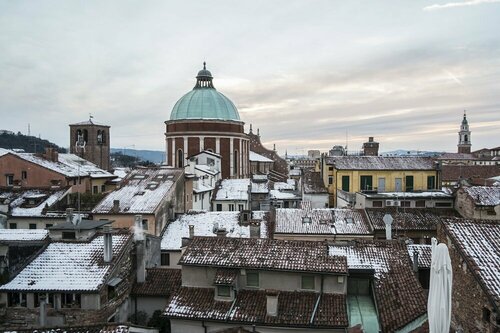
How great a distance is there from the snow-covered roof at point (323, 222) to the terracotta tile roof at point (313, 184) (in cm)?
1352

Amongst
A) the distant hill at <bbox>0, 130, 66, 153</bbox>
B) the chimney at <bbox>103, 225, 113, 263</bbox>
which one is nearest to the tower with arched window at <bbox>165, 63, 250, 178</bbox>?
the chimney at <bbox>103, 225, 113, 263</bbox>

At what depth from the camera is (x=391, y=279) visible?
19.0 metres

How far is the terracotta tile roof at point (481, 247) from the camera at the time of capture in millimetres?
14622

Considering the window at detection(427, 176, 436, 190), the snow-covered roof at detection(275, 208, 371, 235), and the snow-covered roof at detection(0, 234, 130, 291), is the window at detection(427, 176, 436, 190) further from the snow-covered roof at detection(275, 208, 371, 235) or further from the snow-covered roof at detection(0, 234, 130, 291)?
the snow-covered roof at detection(0, 234, 130, 291)

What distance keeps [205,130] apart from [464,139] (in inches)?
4430

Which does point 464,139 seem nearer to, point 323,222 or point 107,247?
point 323,222

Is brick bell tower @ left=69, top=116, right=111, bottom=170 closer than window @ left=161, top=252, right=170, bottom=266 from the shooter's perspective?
No

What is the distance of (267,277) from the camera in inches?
721

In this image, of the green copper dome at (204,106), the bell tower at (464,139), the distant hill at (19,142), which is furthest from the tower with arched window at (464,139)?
the distant hill at (19,142)

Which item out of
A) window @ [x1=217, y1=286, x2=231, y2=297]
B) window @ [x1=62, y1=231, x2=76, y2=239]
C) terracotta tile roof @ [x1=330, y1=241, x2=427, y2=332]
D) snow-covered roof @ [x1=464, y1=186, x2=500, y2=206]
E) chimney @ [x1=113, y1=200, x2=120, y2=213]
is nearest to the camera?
terracotta tile roof @ [x1=330, y1=241, x2=427, y2=332]

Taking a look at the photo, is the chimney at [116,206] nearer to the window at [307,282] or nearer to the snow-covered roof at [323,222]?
the snow-covered roof at [323,222]

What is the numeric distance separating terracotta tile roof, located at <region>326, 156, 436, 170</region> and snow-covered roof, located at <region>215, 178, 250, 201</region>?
32.2ft

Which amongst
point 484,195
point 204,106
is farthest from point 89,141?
point 484,195

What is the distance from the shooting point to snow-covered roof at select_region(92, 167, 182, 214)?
34.8 metres
